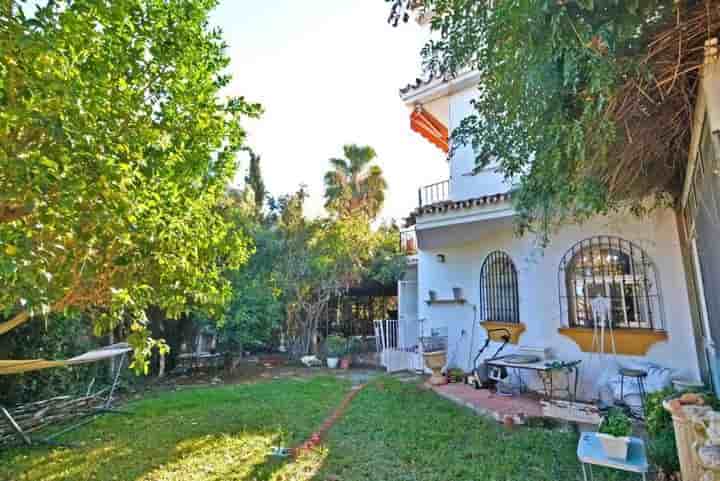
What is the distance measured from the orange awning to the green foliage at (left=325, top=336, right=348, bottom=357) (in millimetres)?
8728

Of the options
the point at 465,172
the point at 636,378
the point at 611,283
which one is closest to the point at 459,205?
the point at 465,172

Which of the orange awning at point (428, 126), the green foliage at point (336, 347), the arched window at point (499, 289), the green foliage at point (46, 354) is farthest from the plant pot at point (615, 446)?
the green foliage at point (336, 347)

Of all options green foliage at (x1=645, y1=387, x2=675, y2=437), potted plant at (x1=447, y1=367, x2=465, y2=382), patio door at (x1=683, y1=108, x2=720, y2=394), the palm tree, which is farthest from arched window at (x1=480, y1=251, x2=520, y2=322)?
the palm tree

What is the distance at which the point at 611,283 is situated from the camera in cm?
845

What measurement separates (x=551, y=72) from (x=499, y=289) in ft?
26.4

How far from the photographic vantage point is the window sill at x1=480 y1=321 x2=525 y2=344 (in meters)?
9.62

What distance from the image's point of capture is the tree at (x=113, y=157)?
321cm

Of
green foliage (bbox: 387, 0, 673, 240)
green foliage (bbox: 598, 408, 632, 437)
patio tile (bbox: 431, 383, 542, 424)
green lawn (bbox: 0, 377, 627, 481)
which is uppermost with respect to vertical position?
green foliage (bbox: 387, 0, 673, 240)

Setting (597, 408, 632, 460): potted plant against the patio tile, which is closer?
(597, 408, 632, 460): potted plant

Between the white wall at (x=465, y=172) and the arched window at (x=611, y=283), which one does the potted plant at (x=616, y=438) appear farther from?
the white wall at (x=465, y=172)

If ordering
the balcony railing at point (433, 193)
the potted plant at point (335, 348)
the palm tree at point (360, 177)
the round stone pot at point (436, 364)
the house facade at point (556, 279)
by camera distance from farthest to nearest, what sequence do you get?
the palm tree at point (360, 177)
the potted plant at point (335, 348)
the balcony railing at point (433, 193)
the round stone pot at point (436, 364)
the house facade at point (556, 279)

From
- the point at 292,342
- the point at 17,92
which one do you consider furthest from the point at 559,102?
the point at 292,342

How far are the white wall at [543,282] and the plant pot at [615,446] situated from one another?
183 inches

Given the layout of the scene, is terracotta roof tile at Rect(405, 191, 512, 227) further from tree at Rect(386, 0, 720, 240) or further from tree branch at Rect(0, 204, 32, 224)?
tree branch at Rect(0, 204, 32, 224)
